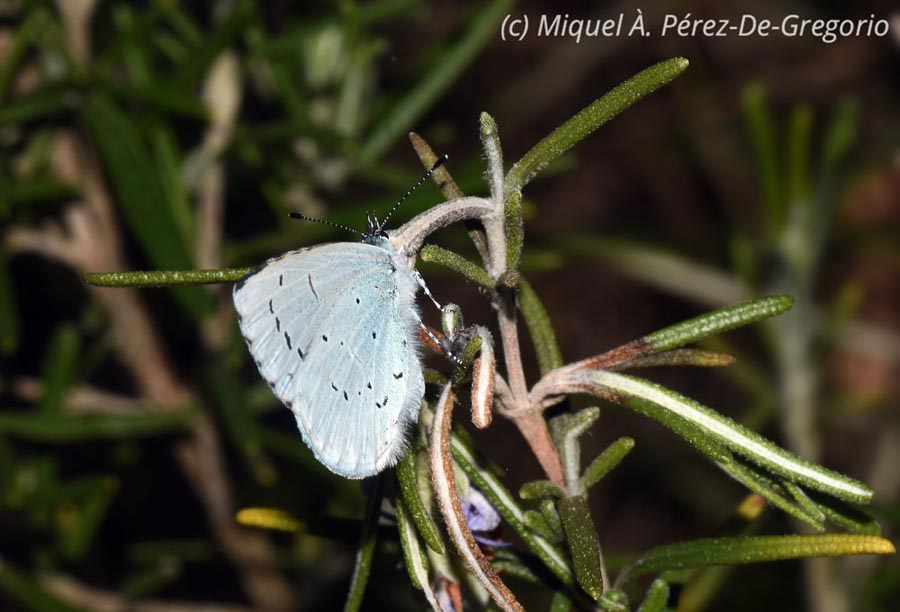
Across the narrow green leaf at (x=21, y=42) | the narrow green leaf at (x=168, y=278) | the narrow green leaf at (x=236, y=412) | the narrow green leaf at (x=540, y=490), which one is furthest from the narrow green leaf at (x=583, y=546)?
the narrow green leaf at (x=21, y=42)

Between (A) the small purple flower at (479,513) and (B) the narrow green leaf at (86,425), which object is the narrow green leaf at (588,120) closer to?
(A) the small purple flower at (479,513)

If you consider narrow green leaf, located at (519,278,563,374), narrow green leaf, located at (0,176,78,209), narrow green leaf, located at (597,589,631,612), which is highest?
narrow green leaf, located at (0,176,78,209)

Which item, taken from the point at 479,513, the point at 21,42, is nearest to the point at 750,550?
the point at 479,513

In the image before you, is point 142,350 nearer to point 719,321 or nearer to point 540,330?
point 540,330

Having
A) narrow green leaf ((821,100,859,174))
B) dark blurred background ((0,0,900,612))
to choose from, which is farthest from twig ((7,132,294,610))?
narrow green leaf ((821,100,859,174))

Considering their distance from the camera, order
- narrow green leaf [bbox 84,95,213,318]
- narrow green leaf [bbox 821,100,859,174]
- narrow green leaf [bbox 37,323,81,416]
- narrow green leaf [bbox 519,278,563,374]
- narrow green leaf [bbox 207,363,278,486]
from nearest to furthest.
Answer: narrow green leaf [bbox 519,278,563,374], narrow green leaf [bbox 84,95,213,318], narrow green leaf [bbox 207,363,278,486], narrow green leaf [bbox 37,323,81,416], narrow green leaf [bbox 821,100,859,174]

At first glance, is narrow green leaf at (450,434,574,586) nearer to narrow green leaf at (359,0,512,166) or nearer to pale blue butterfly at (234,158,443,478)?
pale blue butterfly at (234,158,443,478)
